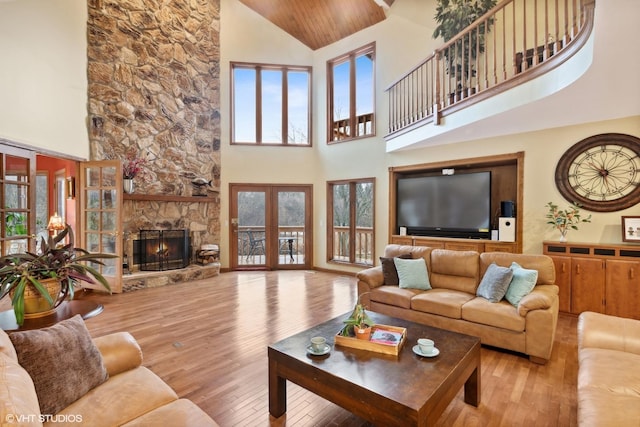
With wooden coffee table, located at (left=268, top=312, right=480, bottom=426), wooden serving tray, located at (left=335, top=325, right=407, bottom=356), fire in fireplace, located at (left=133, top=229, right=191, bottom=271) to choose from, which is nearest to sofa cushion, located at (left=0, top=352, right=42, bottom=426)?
wooden coffee table, located at (left=268, top=312, right=480, bottom=426)

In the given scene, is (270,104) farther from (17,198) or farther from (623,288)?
(623,288)

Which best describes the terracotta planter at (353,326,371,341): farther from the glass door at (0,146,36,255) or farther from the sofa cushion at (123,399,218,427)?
the glass door at (0,146,36,255)

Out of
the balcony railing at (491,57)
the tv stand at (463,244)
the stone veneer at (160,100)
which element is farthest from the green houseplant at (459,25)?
the stone veneer at (160,100)

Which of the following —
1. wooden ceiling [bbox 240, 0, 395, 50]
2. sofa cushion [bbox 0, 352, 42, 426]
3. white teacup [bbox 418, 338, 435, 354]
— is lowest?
white teacup [bbox 418, 338, 435, 354]

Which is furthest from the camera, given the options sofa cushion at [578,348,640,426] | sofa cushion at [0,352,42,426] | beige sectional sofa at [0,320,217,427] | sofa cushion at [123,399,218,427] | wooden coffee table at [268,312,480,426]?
wooden coffee table at [268,312,480,426]

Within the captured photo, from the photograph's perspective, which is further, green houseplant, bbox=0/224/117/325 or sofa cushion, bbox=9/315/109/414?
green houseplant, bbox=0/224/117/325

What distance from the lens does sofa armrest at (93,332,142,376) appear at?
1.77 m

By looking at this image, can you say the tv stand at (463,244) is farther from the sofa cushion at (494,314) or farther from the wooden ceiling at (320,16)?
the wooden ceiling at (320,16)

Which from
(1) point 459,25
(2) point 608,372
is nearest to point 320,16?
(1) point 459,25

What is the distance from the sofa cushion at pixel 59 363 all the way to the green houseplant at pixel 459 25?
5155mm

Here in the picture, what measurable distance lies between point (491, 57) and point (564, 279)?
3.46m

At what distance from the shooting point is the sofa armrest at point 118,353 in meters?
1.77

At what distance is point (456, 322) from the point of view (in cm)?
324

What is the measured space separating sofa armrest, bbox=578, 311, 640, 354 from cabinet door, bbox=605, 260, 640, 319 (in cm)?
185
